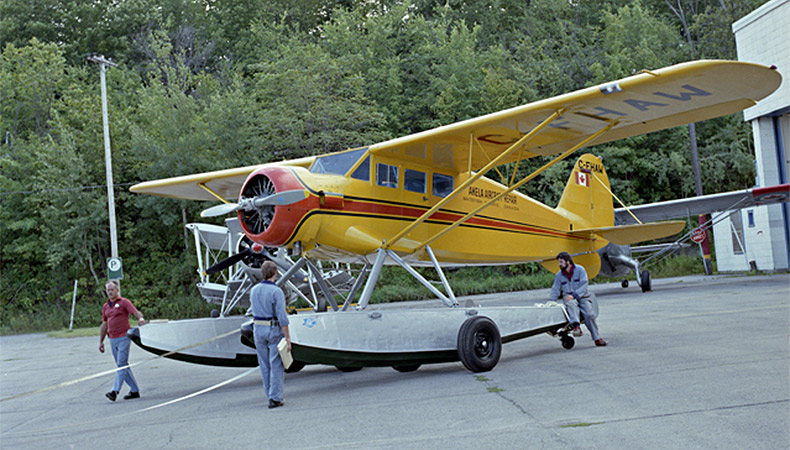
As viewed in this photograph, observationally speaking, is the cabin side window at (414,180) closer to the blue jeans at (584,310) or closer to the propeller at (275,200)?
the propeller at (275,200)

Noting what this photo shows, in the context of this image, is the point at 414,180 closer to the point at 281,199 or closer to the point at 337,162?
the point at 337,162

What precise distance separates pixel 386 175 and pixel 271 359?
3.57 m

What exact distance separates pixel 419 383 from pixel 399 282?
21.4 metres

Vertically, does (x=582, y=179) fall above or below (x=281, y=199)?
above

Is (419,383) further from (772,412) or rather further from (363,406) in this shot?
(772,412)

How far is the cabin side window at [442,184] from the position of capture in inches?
387

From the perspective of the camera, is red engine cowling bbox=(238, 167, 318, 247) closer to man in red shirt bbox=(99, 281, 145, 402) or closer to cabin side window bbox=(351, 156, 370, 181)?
cabin side window bbox=(351, 156, 370, 181)

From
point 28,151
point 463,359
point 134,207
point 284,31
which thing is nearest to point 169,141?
point 134,207

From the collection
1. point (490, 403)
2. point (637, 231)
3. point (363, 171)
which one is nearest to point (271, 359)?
point (490, 403)

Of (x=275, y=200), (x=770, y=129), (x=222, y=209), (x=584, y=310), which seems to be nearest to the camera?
(x=275, y=200)

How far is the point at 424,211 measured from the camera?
9469 millimetres

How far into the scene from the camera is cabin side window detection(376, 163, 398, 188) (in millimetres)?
9023

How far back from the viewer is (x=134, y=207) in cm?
2970

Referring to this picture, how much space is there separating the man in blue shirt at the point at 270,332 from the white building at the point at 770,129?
21.2 metres
